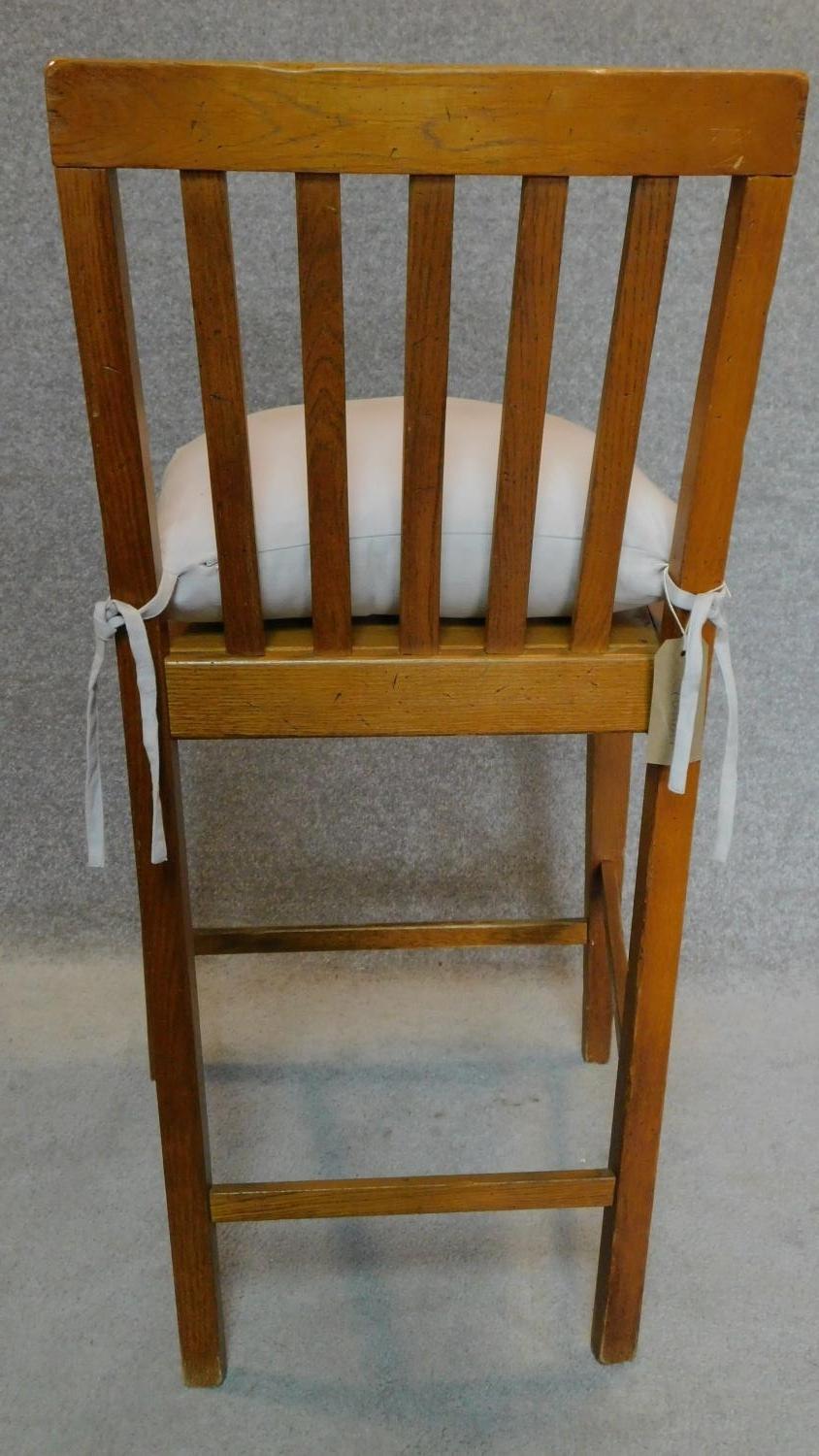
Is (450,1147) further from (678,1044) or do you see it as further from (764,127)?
(764,127)

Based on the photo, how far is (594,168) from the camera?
2.10 feet

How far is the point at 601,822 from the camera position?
3.93ft

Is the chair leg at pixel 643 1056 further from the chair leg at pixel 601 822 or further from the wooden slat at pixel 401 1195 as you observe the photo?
the chair leg at pixel 601 822

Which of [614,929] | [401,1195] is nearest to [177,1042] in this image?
[401,1195]

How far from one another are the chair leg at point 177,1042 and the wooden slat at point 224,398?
2.2 inches

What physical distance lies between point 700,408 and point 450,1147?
74 cm

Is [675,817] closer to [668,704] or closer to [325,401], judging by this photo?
[668,704]

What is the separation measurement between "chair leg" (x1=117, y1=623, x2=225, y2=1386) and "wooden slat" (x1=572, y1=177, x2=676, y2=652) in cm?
26

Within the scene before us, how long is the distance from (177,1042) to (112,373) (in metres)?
0.44

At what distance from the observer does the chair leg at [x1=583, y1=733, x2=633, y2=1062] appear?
3.83 ft

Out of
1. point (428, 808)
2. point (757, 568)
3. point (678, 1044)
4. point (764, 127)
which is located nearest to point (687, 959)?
point (678, 1044)

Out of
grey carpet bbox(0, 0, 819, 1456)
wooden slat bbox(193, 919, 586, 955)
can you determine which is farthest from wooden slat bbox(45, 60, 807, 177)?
wooden slat bbox(193, 919, 586, 955)

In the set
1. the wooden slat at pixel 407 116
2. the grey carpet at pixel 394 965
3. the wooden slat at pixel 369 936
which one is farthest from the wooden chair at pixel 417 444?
the wooden slat at pixel 369 936

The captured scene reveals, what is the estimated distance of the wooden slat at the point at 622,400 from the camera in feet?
2.17
